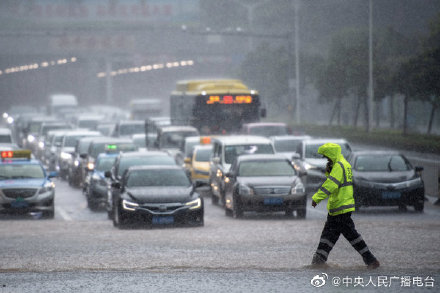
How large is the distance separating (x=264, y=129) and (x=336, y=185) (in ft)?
92.8

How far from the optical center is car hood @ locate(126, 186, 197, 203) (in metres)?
20.9

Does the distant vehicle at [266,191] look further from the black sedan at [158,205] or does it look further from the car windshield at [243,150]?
the car windshield at [243,150]

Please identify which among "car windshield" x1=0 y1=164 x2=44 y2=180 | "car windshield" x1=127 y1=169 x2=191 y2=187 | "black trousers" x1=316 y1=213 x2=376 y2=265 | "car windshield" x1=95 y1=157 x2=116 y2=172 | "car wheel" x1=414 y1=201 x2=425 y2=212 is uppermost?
"black trousers" x1=316 y1=213 x2=376 y2=265

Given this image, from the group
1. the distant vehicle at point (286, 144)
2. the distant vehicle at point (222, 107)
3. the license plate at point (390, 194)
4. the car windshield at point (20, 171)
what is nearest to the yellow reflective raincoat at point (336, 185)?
the license plate at point (390, 194)

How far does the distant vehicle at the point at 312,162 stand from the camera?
3042cm

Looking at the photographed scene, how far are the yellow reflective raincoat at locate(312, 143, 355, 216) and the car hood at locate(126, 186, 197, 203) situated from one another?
29.4 ft

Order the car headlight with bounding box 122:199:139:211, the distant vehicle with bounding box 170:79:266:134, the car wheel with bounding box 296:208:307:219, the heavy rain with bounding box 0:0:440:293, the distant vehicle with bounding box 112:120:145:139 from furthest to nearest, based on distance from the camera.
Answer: the distant vehicle with bounding box 112:120:145:139
the distant vehicle with bounding box 170:79:266:134
the car wheel with bounding box 296:208:307:219
the car headlight with bounding box 122:199:139:211
the heavy rain with bounding box 0:0:440:293

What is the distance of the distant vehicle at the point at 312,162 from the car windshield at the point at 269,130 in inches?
299

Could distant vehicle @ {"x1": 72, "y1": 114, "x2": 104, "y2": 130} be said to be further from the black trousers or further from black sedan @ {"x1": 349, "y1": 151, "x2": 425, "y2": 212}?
the black trousers

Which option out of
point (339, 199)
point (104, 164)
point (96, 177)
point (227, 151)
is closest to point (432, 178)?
point (227, 151)

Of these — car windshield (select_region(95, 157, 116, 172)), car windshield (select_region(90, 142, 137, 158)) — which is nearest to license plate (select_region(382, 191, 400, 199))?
car windshield (select_region(95, 157, 116, 172))

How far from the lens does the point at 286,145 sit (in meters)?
35.6

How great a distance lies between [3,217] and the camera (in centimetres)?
2634

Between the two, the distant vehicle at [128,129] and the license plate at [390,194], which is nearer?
the license plate at [390,194]
